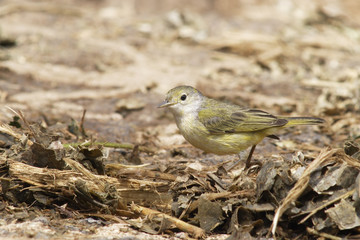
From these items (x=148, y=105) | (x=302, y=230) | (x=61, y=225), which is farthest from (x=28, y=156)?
(x=148, y=105)

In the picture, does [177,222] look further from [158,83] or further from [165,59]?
[165,59]

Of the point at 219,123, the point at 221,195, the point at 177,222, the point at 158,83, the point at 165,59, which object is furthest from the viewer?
the point at 165,59

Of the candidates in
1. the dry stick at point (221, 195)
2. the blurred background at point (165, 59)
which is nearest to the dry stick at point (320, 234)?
the dry stick at point (221, 195)

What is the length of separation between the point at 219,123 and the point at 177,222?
6.74 ft

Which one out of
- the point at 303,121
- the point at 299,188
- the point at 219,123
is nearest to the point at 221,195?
the point at 299,188

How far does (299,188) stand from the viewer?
3.60 meters

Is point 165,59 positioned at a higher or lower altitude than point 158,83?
higher

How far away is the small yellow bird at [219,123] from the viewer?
5480mm

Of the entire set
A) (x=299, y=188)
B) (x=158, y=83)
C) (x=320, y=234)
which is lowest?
(x=158, y=83)

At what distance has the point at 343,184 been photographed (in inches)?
143

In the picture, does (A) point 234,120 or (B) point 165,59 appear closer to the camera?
(A) point 234,120

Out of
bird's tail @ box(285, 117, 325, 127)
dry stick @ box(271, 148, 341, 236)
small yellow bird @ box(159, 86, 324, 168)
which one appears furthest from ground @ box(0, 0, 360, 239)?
bird's tail @ box(285, 117, 325, 127)

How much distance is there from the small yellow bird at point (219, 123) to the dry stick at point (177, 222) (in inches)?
60.1

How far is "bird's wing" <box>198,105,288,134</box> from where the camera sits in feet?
18.4
